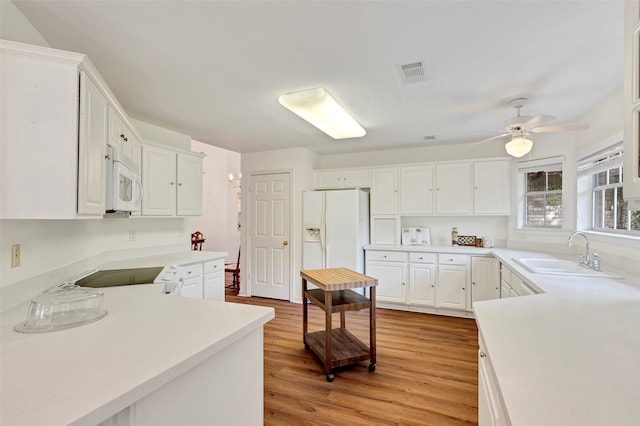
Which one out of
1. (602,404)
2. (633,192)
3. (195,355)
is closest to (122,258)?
(195,355)

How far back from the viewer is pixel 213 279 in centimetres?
337

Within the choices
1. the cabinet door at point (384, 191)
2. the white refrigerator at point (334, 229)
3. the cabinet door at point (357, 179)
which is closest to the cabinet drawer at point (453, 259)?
the cabinet door at point (384, 191)

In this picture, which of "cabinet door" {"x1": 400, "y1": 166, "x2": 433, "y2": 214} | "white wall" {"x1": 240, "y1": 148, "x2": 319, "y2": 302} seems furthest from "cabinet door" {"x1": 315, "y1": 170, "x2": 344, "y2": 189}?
"cabinet door" {"x1": 400, "y1": 166, "x2": 433, "y2": 214}

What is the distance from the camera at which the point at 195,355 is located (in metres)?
0.95

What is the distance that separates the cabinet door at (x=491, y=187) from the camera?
3.93 metres

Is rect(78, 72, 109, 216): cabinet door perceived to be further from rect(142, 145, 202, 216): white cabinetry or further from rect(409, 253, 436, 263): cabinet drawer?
rect(409, 253, 436, 263): cabinet drawer

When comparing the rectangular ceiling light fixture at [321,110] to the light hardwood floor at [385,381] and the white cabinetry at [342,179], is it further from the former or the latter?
the light hardwood floor at [385,381]

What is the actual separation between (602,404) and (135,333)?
1456 millimetres

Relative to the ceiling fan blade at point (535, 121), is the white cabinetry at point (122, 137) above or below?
below

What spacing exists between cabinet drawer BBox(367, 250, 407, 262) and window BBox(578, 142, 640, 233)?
2095 mm

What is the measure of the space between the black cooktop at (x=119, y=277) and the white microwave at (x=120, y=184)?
50 cm

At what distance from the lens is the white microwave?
184cm

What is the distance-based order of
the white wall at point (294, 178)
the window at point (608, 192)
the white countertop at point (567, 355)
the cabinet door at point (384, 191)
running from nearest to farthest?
the white countertop at point (567, 355) → the window at point (608, 192) → the cabinet door at point (384, 191) → the white wall at point (294, 178)

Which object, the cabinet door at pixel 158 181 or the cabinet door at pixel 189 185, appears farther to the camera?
the cabinet door at pixel 189 185
